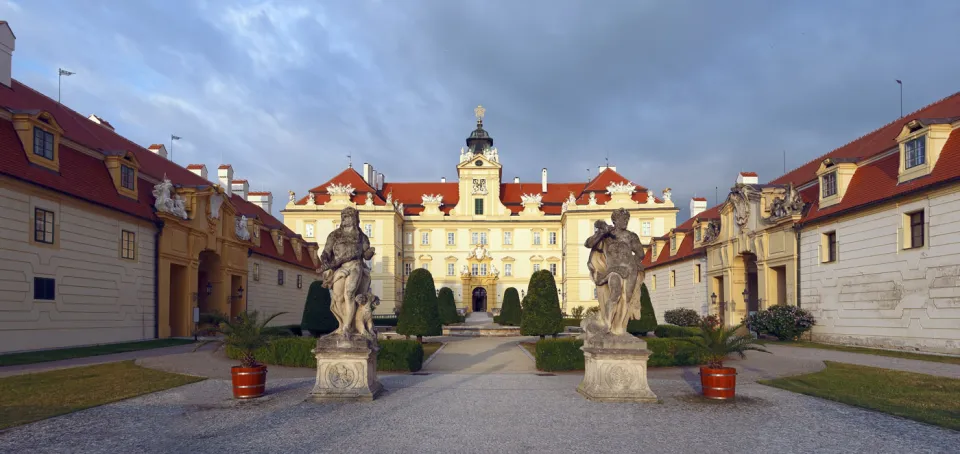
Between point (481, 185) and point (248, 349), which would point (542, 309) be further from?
point (481, 185)

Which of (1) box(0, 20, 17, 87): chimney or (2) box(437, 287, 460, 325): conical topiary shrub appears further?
(2) box(437, 287, 460, 325): conical topiary shrub

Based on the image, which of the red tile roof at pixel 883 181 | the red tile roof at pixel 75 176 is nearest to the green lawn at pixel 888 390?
the red tile roof at pixel 883 181

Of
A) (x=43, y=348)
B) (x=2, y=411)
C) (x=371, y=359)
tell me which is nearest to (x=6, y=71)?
(x=43, y=348)

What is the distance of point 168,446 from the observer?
7.09 m

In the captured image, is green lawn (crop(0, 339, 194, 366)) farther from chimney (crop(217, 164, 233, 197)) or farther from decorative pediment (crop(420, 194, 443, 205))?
decorative pediment (crop(420, 194, 443, 205))

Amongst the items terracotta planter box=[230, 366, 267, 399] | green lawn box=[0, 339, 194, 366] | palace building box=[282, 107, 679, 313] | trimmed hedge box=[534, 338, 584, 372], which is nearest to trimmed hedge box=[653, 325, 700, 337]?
trimmed hedge box=[534, 338, 584, 372]

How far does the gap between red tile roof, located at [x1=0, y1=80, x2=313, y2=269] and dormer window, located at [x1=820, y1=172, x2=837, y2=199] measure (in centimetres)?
2645

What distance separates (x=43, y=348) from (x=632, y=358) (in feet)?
55.8

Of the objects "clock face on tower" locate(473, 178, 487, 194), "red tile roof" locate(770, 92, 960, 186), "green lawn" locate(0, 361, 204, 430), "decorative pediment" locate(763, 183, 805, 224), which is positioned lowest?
"green lawn" locate(0, 361, 204, 430)

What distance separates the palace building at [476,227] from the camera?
59.4 m

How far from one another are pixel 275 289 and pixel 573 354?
2790cm

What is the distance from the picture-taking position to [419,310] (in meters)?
22.0

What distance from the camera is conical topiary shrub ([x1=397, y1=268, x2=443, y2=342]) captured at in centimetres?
2197

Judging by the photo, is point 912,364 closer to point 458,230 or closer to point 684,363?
point 684,363
